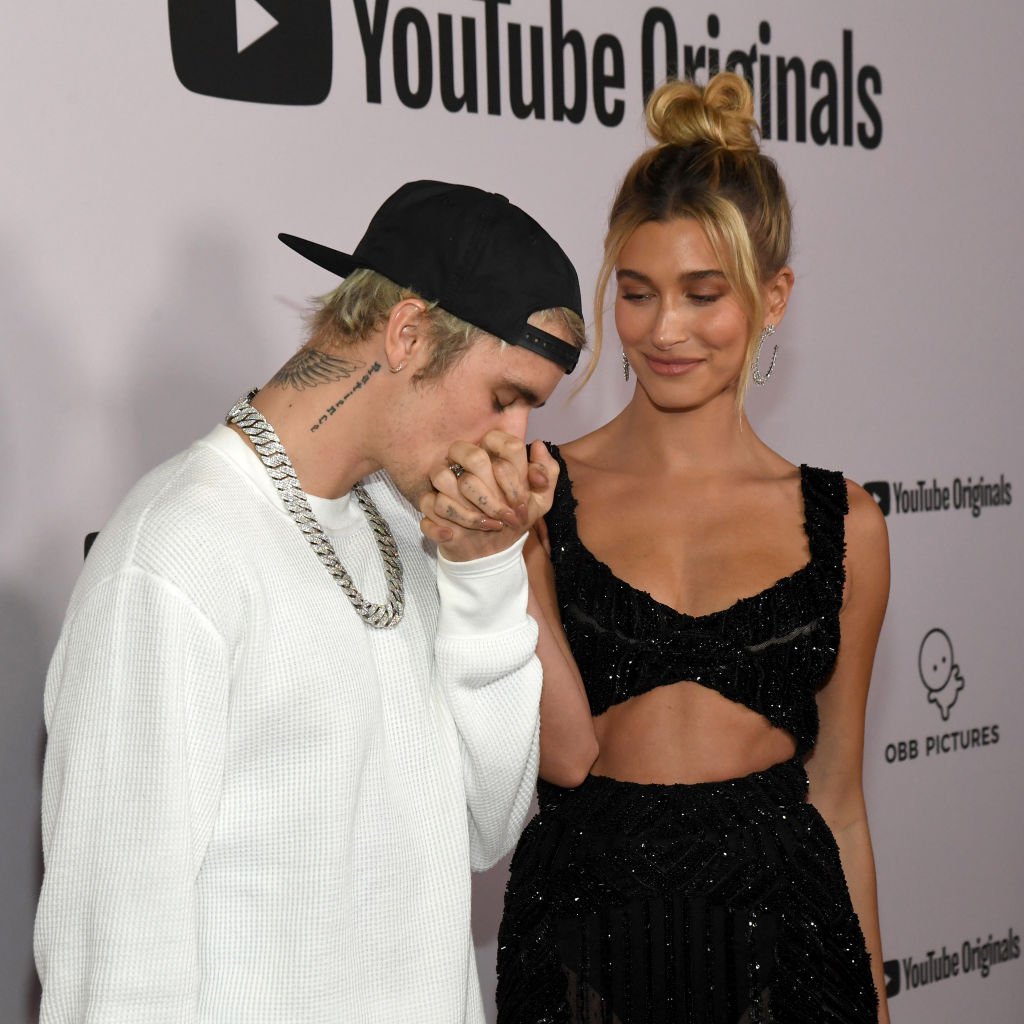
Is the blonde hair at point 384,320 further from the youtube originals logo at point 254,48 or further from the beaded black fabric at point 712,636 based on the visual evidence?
the youtube originals logo at point 254,48

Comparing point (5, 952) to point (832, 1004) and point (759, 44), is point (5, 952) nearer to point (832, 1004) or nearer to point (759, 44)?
point (832, 1004)

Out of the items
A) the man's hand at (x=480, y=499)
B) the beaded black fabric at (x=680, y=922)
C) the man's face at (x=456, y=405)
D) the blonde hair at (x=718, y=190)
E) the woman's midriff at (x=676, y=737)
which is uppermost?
the blonde hair at (x=718, y=190)

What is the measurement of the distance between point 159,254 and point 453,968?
3.76 ft

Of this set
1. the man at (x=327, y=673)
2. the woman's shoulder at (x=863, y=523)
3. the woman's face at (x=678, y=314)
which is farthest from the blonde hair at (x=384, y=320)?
the woman's shoulder at (x=863, y=523)

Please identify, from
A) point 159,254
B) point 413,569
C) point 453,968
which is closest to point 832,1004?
point 453,968

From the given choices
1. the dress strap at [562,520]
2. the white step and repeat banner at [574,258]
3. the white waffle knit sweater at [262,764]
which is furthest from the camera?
the white step and repeat banner at [574,258]

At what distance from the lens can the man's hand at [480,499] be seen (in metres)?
1.35

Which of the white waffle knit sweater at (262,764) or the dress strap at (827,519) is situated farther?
the dress strap at (827,519)

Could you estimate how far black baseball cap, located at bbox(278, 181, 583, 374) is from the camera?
1.37 metres

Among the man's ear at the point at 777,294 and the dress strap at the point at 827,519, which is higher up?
the man's ear at the point at 777,294

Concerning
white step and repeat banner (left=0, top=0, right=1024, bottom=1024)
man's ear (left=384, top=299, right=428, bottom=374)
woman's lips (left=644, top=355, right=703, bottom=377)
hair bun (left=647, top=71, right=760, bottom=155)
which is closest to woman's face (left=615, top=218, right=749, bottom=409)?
woman's lips (left=644, top=355, right=703, bottom=377)

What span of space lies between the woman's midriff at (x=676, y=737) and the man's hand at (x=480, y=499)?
0.41 metres

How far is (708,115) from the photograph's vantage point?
73.4 inches

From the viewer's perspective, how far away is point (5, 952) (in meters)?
1.98
